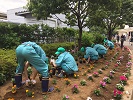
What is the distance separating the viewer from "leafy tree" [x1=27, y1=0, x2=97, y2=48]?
28.8 feet

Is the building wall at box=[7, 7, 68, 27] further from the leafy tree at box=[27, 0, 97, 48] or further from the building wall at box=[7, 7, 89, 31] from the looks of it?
the leafy tree at box=[27, 0, 97, 48]

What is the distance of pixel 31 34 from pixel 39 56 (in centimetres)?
584

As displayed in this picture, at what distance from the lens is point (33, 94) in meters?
4.32

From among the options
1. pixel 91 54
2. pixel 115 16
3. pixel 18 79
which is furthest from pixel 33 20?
pixel 18 79

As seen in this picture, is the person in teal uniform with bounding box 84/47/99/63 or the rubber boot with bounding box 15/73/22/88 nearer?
the rubber boot with bounding box 15/73/22/88

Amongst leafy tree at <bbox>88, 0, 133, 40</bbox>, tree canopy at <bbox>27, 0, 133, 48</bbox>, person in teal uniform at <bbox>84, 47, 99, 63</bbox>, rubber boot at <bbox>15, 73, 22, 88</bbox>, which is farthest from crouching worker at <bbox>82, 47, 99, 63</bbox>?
rubber boot at <bbox>15, 73, 22, 88</bbox>

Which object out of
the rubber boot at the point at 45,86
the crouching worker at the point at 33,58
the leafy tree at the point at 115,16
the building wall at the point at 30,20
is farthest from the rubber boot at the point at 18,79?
the building wall at the point at 30,20

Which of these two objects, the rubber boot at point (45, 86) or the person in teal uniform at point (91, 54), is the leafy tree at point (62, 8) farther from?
the rubber boot at point (45, 86)

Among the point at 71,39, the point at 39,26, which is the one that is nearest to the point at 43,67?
the point at 39,26

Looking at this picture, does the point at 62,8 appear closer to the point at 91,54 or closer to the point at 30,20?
the point at 91,54

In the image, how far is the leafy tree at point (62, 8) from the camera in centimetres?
879

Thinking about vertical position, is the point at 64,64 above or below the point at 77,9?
below

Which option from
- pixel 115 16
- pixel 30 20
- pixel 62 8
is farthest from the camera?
pixel 115 16

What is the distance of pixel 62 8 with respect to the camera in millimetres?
9469
